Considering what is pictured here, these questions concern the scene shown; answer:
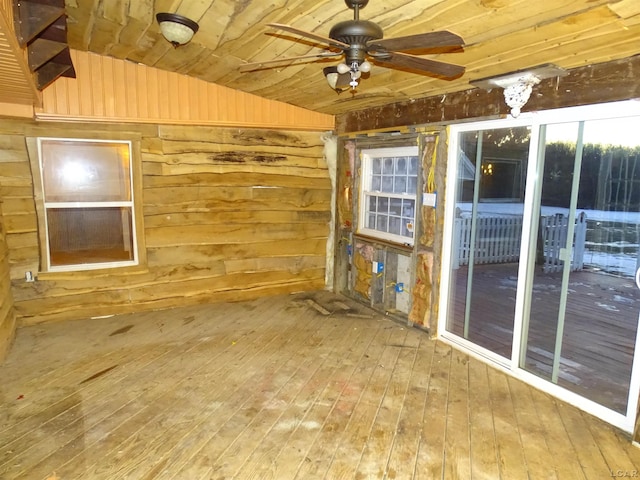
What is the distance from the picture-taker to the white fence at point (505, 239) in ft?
11.6

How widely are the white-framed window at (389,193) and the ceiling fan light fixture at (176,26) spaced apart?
8.15 ft

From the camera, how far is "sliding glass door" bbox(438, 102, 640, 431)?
9.57 feet

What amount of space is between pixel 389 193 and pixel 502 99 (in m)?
1.75

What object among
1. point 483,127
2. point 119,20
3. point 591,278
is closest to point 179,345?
point 119,20

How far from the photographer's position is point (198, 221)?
500cm

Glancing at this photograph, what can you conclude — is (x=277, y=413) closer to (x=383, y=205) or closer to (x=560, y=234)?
(x=560, y=234)

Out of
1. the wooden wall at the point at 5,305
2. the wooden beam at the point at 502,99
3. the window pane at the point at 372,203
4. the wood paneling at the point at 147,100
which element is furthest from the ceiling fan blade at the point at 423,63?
the wooden wall at the point at 5,305

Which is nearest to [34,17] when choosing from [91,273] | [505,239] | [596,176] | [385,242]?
[91,273]

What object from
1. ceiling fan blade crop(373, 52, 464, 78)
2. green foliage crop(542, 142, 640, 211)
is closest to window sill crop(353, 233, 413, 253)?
green foliage crop(542, 142, 640, 211)

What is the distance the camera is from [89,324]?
14.6ft

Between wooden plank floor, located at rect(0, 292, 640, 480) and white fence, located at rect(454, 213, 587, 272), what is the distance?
1.29m

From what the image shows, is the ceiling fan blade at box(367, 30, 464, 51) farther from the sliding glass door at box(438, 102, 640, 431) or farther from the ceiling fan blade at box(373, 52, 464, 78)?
the sliding glass door at box(438, 102, 640, 431)

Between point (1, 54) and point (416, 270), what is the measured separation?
378 cm

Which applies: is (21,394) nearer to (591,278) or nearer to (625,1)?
(625,1)
